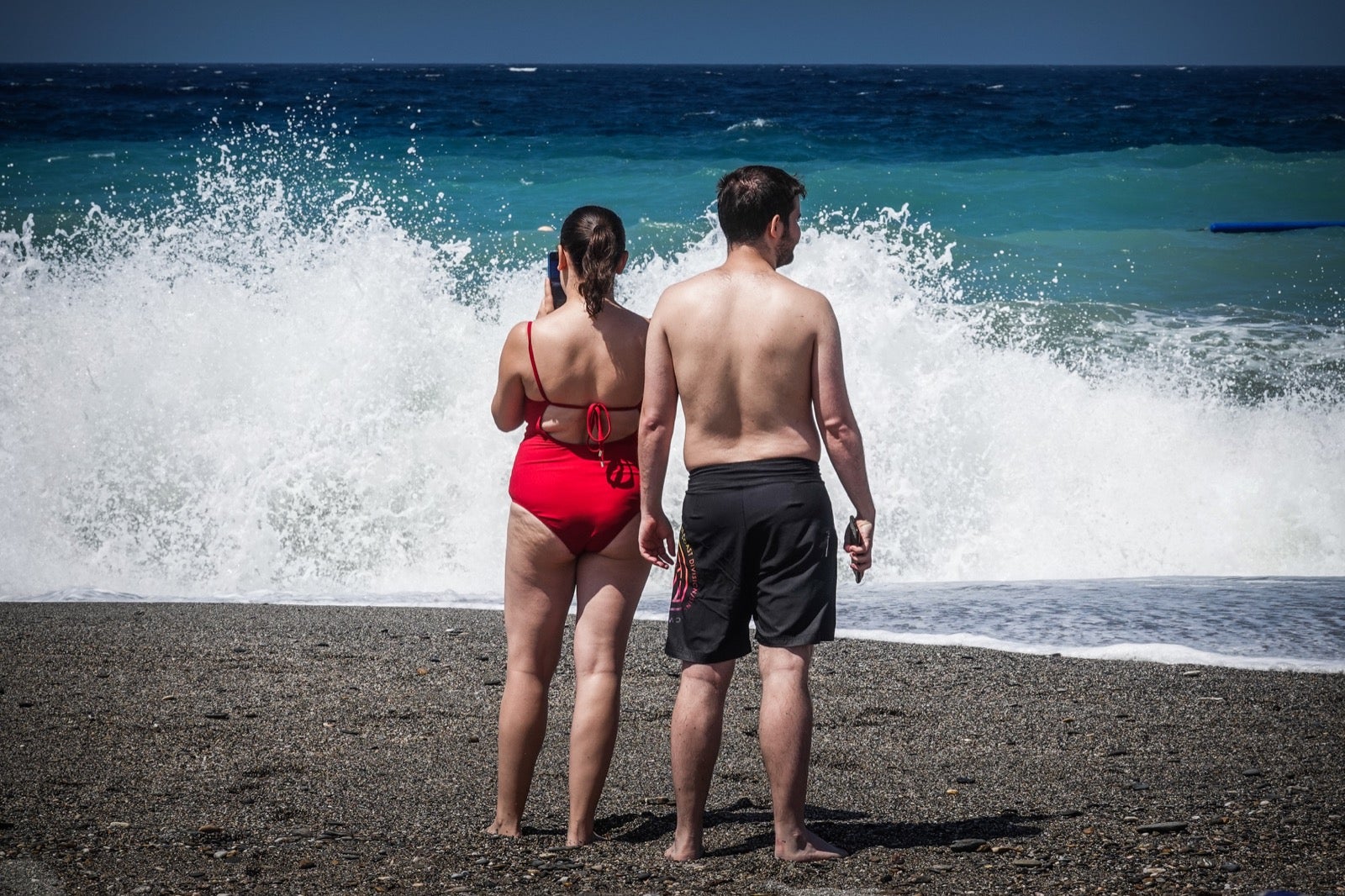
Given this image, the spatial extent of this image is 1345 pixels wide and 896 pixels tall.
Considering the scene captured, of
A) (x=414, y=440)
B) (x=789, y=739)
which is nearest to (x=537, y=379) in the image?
(x=789, y=739)

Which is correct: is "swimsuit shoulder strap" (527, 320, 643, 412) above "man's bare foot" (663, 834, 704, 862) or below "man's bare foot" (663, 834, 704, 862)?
above

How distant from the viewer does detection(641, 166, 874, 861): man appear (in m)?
2.85

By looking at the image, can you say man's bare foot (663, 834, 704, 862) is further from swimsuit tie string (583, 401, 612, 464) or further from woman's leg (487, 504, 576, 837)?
swimsuit tie string (583, 401, 612, 464)

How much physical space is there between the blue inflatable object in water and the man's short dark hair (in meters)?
16.4

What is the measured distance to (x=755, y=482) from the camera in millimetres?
2861

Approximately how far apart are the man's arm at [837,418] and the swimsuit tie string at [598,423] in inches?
21.8

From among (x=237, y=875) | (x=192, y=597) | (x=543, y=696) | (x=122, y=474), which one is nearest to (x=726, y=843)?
(x=543, y=696)

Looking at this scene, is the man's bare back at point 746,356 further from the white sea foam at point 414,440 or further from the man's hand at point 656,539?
the white sea foam at point 414,440

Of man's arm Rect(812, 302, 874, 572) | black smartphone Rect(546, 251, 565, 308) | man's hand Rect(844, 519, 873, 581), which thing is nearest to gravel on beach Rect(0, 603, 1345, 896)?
man's hand Rect(844, 519, 873, 581)

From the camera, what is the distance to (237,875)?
2.83 meters

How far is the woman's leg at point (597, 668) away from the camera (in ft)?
10.1

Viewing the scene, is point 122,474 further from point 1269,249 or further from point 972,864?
point 1269,249

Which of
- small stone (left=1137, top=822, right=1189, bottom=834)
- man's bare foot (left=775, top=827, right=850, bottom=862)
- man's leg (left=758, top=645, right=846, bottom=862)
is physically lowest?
man's bare foot (left=775, top=827, right=850, bottom=862)

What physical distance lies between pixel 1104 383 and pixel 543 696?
276 inches
